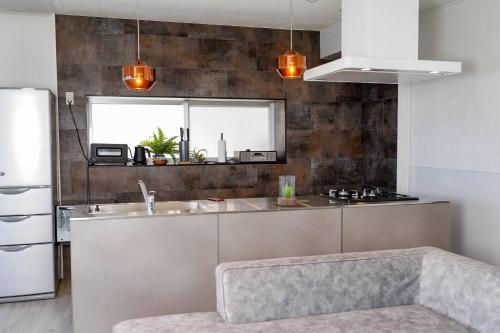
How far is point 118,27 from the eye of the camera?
16.6ft

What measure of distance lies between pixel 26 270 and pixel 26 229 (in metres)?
0.37

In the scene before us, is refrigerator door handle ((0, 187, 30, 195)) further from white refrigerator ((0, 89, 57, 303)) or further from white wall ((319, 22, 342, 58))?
white wall ((319, 22, 342, 58))

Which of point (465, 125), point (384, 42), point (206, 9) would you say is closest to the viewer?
point (384, 42)

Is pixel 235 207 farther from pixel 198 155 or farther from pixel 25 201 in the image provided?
pixel 25 201

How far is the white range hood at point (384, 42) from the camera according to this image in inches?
135

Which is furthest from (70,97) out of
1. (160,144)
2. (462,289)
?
(462,289)

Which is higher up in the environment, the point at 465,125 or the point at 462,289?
the point at 465,125

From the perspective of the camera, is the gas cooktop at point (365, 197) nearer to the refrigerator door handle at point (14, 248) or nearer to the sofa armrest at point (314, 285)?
the sofa armrest at point (314, 285)

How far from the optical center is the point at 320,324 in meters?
2.37

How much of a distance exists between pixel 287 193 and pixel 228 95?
2.00 metres

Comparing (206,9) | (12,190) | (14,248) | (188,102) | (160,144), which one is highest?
(206,9)

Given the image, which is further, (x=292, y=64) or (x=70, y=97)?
(x=70, y=97)

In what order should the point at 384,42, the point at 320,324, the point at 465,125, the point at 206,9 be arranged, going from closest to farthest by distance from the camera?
the point at 320,324, the point at 384,42, the point at 465,125, the point at 206,9

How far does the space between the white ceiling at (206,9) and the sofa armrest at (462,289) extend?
2.72 m
